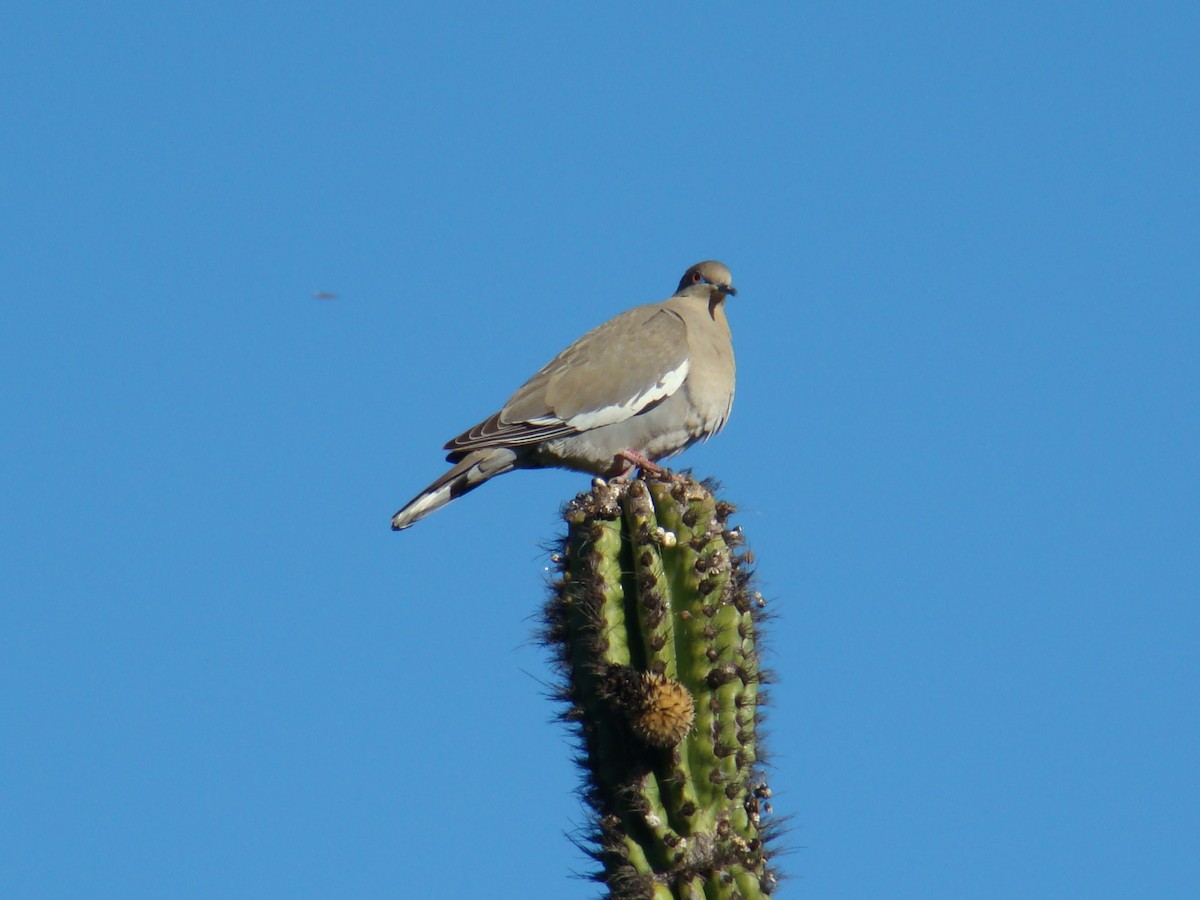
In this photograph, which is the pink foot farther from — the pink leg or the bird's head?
the bird's head

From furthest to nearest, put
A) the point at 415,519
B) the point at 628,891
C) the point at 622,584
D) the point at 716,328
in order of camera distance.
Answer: the point at 716,328 → the point at 415,519 → the point at 622,584 → the point at 628,891

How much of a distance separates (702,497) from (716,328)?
3.76 m

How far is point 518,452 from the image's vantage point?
7.43 meters

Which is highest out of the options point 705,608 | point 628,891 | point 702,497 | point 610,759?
point 702,497

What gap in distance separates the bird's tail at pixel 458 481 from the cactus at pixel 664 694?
2693mm

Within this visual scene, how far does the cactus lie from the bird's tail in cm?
269

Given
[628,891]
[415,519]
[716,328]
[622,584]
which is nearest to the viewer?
[628,891]

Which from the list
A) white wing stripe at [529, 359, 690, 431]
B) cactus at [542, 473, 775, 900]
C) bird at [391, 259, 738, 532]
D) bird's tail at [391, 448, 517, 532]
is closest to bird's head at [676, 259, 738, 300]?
bird at [391, 259, 738, 532]

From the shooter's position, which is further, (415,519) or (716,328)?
(716,328)

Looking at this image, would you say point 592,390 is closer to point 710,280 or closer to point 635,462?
point 635,462

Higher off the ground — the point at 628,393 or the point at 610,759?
the point at 628,393

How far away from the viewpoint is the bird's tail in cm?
714

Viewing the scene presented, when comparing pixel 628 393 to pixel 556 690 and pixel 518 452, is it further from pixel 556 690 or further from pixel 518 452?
pixel 556 690

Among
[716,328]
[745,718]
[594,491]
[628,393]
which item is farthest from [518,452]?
A: [745,718]
